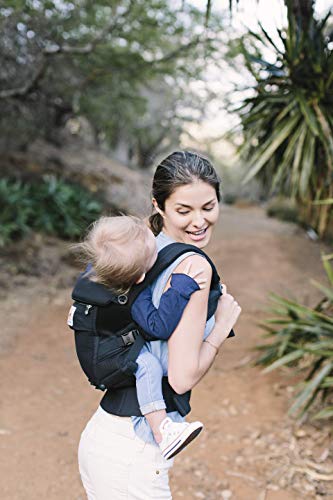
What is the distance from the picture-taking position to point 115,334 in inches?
64.2

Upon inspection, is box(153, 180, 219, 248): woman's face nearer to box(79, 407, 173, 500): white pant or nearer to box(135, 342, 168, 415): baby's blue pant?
box(135, 342, 168, 415): baby's blue pant

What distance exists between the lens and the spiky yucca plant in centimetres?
425

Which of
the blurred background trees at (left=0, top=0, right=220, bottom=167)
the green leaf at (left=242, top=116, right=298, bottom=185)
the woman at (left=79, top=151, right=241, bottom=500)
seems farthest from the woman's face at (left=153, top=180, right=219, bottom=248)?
the blurred background trees at (left=0, top=0, right=220, bottom=167)

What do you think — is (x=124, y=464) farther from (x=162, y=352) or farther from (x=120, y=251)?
(x=120, y=251)

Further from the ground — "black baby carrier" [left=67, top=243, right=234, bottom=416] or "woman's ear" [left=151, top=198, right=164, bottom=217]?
"woman's ear" [left=151, top=198, right=164, bottom=217]

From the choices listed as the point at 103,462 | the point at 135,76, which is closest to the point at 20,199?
the point at 135,76

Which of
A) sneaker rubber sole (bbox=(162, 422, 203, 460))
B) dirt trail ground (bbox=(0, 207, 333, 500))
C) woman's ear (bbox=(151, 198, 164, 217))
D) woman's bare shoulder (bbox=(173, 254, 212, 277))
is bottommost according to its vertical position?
dirt trail ground (bbox=(0, 207, 333, 500))

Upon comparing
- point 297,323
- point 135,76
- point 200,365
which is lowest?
point 297,323

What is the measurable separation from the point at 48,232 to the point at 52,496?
7042mm

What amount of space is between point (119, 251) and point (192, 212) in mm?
312

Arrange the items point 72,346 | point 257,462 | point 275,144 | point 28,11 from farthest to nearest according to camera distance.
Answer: point 28,11 → point 72,346 → point 275,144 → point 257,462

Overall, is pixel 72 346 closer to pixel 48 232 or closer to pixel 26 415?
pixel 26 415

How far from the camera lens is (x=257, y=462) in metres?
4.18

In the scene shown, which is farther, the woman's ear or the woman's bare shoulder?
the woman's ear
